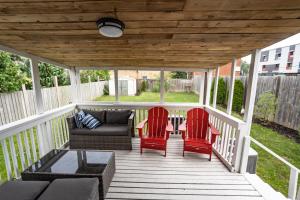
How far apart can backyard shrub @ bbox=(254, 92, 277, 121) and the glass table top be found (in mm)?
4722

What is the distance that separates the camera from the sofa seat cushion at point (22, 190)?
1.34 m

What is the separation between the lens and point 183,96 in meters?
4.58

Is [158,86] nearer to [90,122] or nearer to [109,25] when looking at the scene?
[90,122]

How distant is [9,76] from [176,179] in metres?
5.37

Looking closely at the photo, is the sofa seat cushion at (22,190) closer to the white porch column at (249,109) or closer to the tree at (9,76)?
the white porch column at (249,109)

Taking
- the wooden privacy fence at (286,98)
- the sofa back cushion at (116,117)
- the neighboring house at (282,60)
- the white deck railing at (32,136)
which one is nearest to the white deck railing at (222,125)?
the sofa back cushion at (116,117)

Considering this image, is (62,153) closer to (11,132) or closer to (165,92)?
(11,132)

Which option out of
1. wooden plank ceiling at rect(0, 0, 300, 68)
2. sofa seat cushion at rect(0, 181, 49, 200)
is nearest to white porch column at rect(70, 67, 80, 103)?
wooden plank ceiling at rect(0, 0, 300, 68)

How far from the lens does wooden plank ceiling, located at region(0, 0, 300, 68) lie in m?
1.24

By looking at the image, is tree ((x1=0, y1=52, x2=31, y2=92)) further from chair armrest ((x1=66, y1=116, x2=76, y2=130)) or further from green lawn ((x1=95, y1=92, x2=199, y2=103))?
chair armrest ((x1=66, y1=116, x2=76, y2=130))

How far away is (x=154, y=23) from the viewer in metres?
1.57

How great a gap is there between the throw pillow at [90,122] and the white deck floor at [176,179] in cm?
84

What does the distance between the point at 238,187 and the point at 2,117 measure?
17.6 feet

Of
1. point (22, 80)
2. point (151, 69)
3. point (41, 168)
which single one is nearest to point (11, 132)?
point (41, 168)
